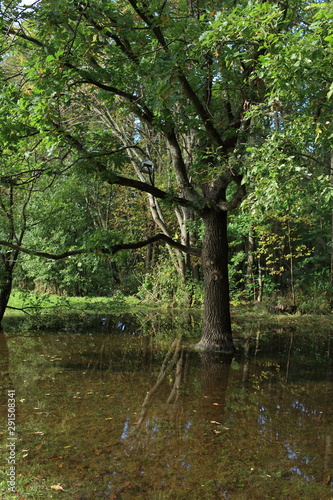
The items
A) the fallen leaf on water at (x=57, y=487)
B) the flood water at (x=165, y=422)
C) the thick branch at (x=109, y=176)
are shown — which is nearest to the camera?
the fallen leaf on water at (x=57, y=487)

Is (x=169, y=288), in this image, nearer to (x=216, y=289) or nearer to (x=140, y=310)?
(x=140, y=310)

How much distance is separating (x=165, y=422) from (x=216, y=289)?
14.6 feet

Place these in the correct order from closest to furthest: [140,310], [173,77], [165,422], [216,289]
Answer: [165,422], [173,77], [216,289], [140,310]

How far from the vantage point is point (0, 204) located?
32.1 feet

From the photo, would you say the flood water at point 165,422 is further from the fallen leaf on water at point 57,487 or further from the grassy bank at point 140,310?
the grassy bank at point 140,310

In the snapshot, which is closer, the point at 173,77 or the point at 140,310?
the point at 173,77

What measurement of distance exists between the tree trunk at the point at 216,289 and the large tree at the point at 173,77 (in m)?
0.02

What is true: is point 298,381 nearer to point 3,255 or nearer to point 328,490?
point 328,490

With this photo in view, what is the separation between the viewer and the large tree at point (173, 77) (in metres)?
5.50

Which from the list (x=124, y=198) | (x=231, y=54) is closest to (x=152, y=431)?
(x=231, y=54)

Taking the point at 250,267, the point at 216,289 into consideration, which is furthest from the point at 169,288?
the point at 216,289

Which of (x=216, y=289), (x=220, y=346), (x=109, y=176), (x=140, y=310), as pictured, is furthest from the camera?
(x=140, y=310)

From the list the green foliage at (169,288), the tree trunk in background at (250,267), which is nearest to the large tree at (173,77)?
the green foliage at (169,288)

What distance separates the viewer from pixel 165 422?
4895mm
